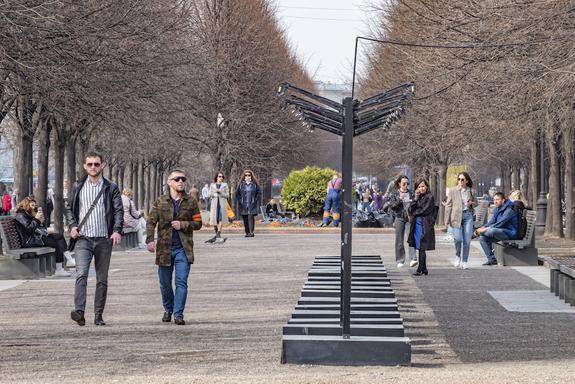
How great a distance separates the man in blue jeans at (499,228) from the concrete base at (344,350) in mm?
12632

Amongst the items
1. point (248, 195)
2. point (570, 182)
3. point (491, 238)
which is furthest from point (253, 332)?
point (248, 195)

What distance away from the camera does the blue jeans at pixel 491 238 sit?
22.5m

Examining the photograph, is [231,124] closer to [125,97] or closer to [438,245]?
[438,245]

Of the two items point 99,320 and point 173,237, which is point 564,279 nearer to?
point 173,237

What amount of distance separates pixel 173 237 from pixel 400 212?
8.74 meters

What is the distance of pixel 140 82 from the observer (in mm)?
25656

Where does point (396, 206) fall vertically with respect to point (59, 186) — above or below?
below

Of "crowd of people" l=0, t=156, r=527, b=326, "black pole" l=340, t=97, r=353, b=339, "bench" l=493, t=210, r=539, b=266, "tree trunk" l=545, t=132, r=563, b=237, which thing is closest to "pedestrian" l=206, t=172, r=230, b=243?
"crowd of people" l=0, t=156, r=527, b=326

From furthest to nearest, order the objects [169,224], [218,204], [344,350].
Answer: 1. [218,204]
2. [169,224]
3. [344,350]

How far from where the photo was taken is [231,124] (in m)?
→ 50.8

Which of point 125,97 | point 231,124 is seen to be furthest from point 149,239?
point 231,124

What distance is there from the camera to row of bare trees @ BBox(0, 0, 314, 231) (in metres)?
18.4

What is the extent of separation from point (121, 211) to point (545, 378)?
5.75 meters

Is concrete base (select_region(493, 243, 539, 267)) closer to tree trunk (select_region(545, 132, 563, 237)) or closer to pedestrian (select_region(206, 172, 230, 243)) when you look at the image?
tree trunk (select_region(545, 132, 563, 237))
